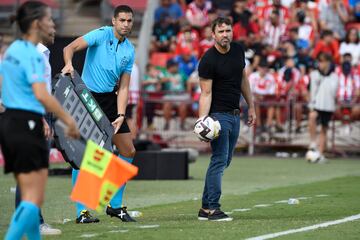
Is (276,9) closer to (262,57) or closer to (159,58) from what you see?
(262,57)

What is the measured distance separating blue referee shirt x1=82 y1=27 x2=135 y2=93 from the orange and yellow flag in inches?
123

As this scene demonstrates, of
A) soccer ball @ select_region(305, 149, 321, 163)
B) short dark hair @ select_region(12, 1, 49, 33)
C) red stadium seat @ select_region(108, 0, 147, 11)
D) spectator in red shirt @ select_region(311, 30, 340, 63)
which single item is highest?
red stadium seat @ select_region(108, 0, 147, 11)

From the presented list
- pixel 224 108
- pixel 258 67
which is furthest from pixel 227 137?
pixel 258 67

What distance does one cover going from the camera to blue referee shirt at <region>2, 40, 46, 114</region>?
826 cm

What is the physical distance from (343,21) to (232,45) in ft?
50.8

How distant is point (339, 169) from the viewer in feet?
66.5

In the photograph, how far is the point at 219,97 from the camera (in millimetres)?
11703

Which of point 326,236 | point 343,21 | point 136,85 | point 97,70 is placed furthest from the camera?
point 343,21

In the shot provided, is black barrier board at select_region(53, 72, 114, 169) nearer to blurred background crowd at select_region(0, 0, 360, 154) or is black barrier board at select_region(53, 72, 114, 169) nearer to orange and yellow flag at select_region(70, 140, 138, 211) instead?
orange and yellow flag at select_region(70, 140, 138, 211)

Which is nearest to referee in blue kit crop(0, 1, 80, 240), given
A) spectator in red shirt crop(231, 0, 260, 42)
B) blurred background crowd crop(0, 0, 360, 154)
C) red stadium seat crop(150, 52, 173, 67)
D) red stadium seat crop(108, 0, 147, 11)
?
blurred background crowd crop(0, 0, 360, 154)

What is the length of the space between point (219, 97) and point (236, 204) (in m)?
2.32

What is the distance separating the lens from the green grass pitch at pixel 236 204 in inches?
410

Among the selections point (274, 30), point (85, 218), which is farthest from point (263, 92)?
point (85, 218)

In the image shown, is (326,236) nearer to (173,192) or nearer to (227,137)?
(227,137)
